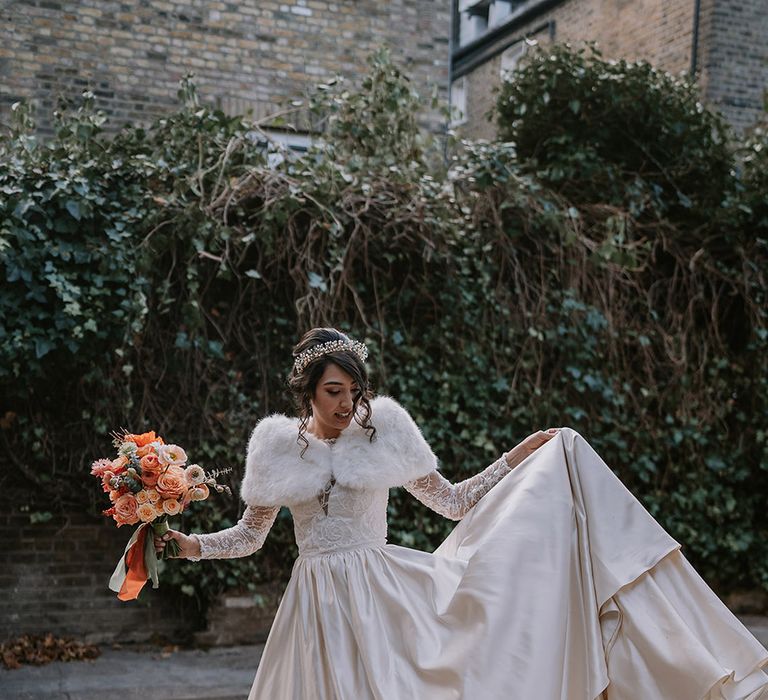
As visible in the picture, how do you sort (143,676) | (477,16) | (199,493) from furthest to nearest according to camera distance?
1. (477,16)
2. (143,676)
3. (199,493)

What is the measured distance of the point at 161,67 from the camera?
8.81 metres

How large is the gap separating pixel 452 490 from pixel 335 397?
61 centimetres

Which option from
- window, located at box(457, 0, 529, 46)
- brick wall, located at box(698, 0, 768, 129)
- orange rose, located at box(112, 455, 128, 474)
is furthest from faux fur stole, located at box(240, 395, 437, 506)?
window, located at box(457, 0, 529, 46)

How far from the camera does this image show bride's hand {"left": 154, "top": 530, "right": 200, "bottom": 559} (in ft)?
10.8

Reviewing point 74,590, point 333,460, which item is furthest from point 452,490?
point 74,590

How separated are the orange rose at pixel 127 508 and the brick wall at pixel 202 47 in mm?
5790

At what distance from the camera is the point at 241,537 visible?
349cm

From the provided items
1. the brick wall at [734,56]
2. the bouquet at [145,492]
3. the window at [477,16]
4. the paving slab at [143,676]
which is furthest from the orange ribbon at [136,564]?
the window at [477,16]

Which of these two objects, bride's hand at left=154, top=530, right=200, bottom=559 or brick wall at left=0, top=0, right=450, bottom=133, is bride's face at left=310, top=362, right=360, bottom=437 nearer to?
bride's hand at left=154, top=530, right=200, bottom=559

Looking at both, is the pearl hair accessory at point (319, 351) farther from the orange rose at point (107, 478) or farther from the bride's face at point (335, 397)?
the orange rose at point (107, 478)

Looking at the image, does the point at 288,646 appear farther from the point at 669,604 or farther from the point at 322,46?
the point at 322,46

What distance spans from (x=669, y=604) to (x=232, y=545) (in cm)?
147

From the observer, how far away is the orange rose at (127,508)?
3145mm

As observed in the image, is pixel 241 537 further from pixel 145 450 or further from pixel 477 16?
pixel 477 16
